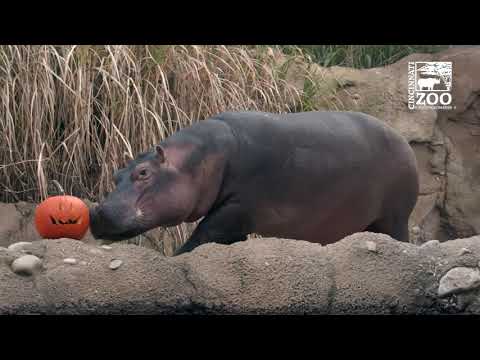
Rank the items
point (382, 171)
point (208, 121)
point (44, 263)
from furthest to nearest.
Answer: point (382, 171) → point (208, 121) → point (44, 263)

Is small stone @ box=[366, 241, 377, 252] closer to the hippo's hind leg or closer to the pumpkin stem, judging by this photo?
the hippo's hind leg

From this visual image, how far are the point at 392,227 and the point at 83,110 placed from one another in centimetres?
197

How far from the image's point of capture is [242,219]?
539 cm

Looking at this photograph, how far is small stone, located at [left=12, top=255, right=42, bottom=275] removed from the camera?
438 cm

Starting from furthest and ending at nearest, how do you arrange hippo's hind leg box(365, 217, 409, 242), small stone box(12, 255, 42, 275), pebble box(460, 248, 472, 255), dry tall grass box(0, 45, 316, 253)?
hippo's hind leg box(365, 217, 409, 242), dry tall grass box(0, 45, 316, 253), pebble box(460, 248, 472, 255), small stone box(12, 255, 42, 275)

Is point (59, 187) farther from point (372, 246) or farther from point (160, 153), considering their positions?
point (372, 246)

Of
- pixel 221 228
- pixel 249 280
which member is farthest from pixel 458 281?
pixel 221 228

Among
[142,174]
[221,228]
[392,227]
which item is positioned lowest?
[392,227]

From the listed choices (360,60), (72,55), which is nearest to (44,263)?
(72,55)

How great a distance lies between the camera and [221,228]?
5305mm

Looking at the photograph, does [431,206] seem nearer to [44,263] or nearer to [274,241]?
[274,241]

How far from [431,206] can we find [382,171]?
1.45 metres

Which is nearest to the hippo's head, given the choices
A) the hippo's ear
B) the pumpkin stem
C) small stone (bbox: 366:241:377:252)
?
the hippo's ear

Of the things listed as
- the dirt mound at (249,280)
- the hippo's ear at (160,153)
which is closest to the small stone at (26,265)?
the dirt mound at (249,280)
